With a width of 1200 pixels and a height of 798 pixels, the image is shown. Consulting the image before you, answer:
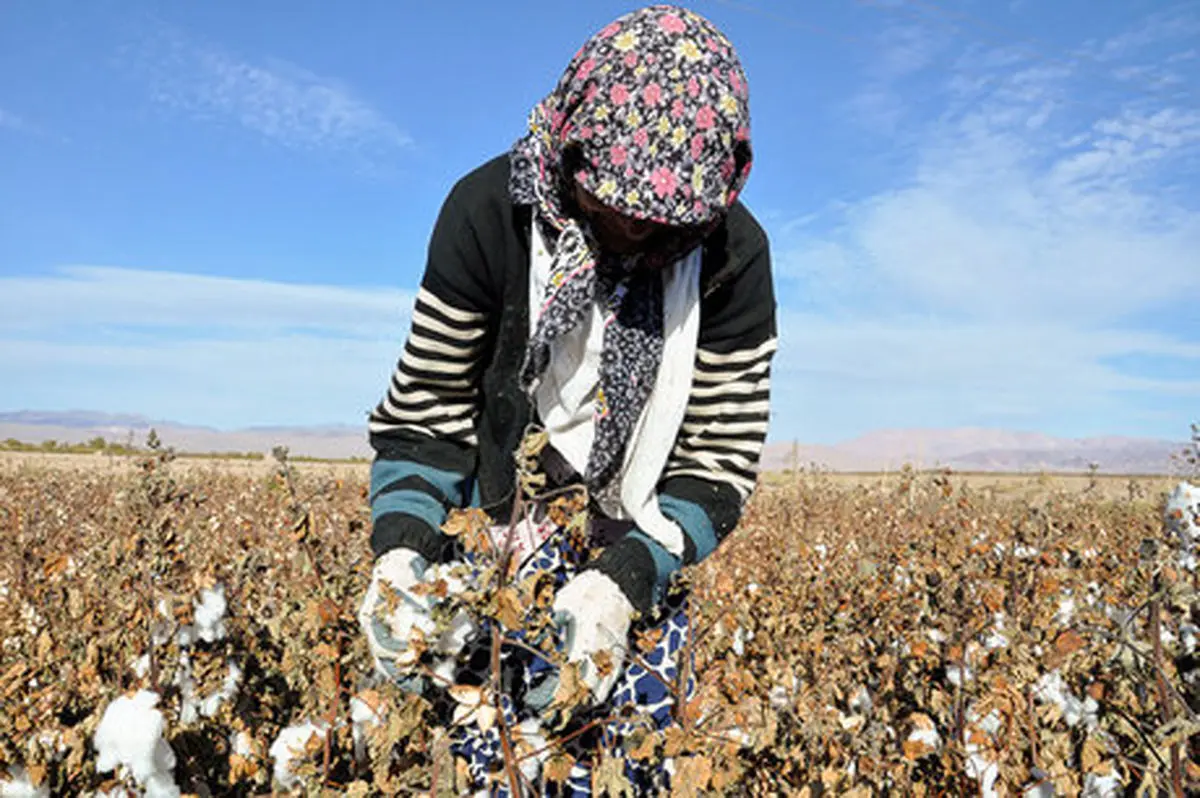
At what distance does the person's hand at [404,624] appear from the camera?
1254 mm

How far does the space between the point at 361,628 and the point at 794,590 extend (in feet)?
10.4

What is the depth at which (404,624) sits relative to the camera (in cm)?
149

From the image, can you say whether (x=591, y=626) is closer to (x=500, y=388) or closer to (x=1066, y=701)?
(x=500, y=388)

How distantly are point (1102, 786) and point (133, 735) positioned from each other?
1.69 meters

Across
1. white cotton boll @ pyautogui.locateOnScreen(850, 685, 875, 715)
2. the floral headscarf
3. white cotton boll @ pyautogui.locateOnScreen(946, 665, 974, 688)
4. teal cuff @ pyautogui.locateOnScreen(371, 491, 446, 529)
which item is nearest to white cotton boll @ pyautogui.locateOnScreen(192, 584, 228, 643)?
teal cuff @ pyautogui.locateOnScreen(371, 491, 446, 529)

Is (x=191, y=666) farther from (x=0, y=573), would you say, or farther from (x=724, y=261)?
(x=0, y=573)

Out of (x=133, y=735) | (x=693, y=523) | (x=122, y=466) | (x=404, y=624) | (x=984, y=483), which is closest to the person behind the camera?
(x=133, y=735)

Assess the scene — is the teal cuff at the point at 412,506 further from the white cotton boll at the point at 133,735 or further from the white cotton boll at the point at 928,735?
the white cotton boll at the point at 928,735

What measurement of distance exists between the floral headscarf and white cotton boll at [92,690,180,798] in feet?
3.01

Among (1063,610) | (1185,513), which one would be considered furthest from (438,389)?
(1063,610)

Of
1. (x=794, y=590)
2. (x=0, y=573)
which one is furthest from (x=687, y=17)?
(x=0, y=573)

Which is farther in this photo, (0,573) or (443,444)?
(0,573)

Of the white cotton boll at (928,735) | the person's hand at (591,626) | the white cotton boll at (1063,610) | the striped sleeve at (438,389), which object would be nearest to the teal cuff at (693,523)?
the person's hand at (591,626)

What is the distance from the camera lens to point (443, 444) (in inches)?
81.0
